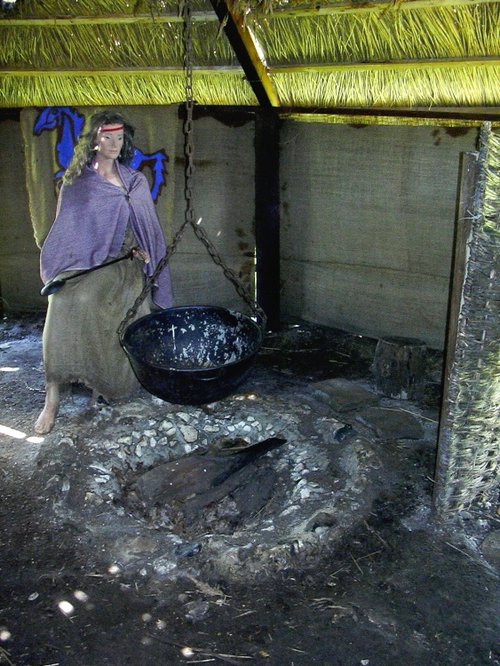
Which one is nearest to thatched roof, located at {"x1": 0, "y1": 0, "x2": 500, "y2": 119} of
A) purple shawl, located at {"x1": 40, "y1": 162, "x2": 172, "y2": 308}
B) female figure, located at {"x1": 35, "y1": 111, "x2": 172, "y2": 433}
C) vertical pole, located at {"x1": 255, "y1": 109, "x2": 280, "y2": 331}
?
vertical pole, located at {"x1": 255, "y1": 109, "x2": 280, "y2": 331}

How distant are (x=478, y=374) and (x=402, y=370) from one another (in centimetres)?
156

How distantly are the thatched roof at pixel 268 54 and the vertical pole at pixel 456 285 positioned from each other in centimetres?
178

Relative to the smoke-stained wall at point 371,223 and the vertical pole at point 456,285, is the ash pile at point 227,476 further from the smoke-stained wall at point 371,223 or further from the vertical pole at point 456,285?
the smoke-stained wall at point 371,223

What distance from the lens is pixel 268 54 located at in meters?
5.24

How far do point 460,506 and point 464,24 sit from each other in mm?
3118

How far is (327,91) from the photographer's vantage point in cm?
543

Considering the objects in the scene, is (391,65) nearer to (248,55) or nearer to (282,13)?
(282,13)

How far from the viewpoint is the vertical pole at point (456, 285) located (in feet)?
9.98

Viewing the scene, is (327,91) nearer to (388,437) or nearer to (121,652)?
(388,437)

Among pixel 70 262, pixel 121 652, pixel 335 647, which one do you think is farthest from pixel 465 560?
pixel 70 262

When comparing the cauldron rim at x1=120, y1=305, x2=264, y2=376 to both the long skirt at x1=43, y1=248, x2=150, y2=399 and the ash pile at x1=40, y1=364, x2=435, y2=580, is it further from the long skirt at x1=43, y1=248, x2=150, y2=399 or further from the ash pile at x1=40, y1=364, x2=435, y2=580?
the ash pile at x1=40, y1=364, x2=435, y2=580

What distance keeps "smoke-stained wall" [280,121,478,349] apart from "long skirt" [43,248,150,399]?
2.13 metres

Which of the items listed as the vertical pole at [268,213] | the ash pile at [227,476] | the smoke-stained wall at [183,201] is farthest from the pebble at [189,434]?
the smoke-stained wall at [183,201]

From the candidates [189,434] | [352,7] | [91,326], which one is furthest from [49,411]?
[352,7]
